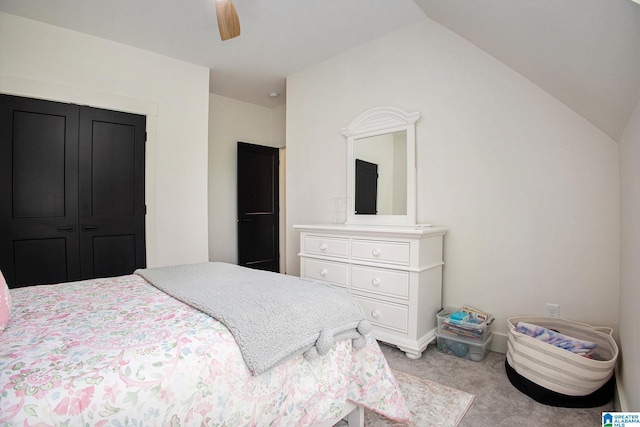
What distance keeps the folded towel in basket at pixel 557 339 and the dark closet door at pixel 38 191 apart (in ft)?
12.1

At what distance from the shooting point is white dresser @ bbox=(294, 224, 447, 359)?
2.27 meters

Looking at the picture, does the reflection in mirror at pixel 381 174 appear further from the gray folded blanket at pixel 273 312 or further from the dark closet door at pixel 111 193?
the dark closet door at pixel 111 193

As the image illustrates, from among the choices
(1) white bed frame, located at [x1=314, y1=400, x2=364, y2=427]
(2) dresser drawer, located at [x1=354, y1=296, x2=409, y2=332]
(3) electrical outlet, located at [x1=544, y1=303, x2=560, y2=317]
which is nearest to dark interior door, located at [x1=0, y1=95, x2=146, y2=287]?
(2) dresser drawer, located at [x1=354, y1=296, x2=409, y2=332]

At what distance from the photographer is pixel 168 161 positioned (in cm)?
346

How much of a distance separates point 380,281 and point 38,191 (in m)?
3.03

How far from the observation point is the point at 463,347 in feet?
7.47

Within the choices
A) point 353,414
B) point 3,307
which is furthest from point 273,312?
point 3,307

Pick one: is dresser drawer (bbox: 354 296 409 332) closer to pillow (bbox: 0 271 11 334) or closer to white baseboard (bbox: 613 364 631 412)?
white baseboard (bbox: 613 364 631 412)

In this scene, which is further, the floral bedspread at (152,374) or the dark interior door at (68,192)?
the dark interior door at (68,192)

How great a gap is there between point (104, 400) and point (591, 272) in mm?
2585

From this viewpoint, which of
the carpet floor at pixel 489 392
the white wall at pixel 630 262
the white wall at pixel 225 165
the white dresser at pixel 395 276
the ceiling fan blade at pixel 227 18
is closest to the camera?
the white wall at pixel 630 262

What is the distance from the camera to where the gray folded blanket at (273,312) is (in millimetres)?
1043

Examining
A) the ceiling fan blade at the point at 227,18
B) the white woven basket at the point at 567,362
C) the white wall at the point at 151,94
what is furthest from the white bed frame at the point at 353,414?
the white wall at the point at 151,94

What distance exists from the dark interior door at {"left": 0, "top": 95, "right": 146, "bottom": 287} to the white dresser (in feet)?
7.00
